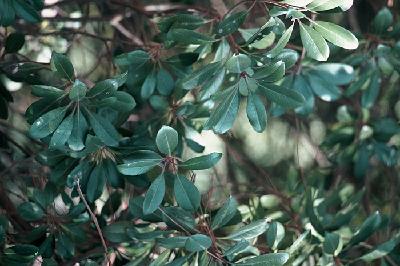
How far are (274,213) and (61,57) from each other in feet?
2.41

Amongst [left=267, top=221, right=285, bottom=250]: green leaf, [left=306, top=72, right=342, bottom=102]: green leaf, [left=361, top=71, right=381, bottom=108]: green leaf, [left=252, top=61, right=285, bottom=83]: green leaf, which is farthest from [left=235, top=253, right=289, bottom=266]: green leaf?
[left=361, top=71, right=381, bottom=108]: green leaf

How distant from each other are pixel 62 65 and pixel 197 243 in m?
0.40

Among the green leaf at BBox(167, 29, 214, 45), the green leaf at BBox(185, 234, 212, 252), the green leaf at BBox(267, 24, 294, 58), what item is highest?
the green leaf at BBox(267, 24, 294, 58)

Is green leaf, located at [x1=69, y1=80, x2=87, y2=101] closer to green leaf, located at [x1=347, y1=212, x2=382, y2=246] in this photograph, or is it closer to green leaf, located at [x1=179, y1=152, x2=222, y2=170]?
green leaf, located at [x1=179, y1=152, x2=222, y2=170]

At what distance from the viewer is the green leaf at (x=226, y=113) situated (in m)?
1.40

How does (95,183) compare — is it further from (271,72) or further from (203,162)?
(271,72)

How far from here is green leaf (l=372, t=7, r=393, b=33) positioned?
6.18 ft

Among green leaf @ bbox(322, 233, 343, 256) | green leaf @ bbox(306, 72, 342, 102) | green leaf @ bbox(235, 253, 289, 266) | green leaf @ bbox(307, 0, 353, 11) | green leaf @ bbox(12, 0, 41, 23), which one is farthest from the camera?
green leaf @ bbox(306, 72, 342, 102)

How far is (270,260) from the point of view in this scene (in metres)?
1.45

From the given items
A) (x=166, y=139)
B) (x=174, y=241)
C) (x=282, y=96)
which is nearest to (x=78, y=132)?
(x=166, y=139)

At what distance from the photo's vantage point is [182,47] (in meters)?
1.87

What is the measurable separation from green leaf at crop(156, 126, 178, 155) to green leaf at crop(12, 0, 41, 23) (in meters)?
0.39

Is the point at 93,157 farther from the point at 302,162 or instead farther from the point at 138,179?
the point at 302,162

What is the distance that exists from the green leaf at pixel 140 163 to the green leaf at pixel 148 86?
280 mm
